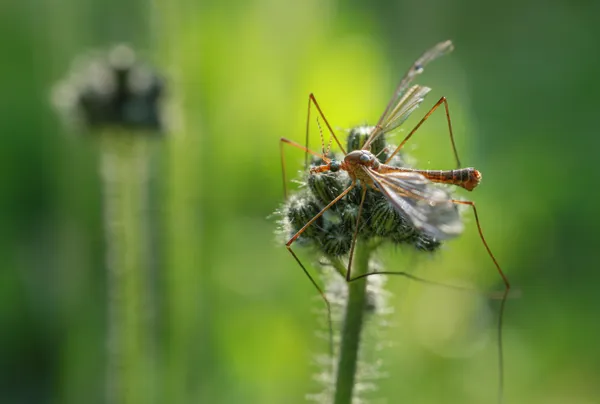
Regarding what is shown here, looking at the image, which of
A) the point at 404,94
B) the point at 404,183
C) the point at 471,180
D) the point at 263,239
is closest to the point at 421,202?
the point at 404,183

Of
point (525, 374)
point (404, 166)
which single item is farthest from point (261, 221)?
point (404, 166)

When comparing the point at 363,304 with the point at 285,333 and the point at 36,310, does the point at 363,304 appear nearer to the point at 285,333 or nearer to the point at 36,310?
the point at 285,333

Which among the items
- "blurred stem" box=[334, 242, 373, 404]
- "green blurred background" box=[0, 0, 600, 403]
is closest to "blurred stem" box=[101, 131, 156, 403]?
"green blurred background" box=[0, 0, 600, 403]

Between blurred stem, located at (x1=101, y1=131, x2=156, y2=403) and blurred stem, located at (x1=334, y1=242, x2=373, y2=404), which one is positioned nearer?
blurred stem, located at (x1=334, y1=242, x2=373, y2=404)

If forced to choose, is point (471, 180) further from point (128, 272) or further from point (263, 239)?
point (263, 239)

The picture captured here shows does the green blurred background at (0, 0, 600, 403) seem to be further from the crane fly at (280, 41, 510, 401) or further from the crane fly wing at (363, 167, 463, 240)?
the crane fly wing at (363, 167, 463, 240)

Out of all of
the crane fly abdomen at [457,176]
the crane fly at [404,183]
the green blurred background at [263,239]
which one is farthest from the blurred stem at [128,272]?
the crane fly abdomen at [457,176]
